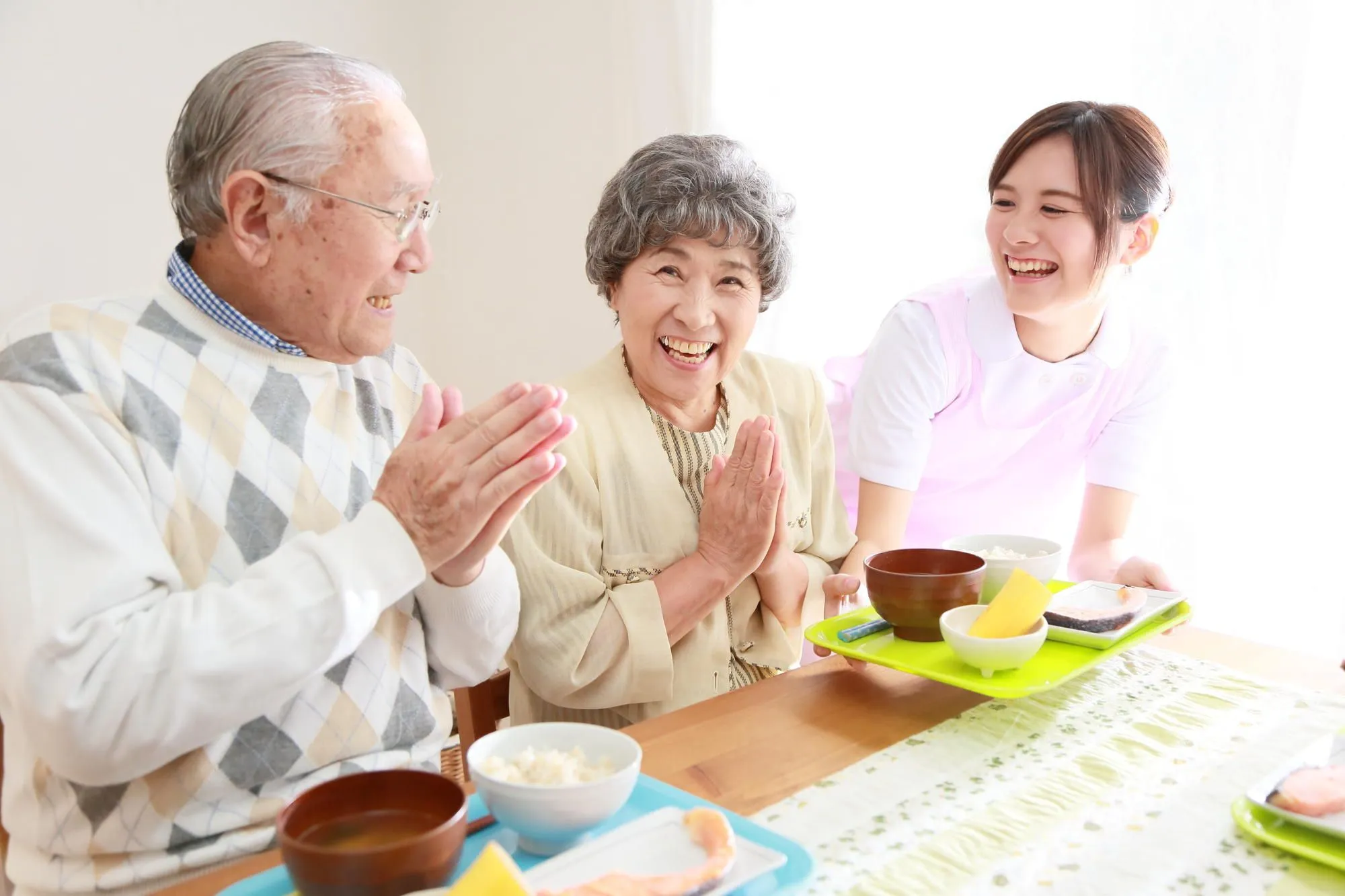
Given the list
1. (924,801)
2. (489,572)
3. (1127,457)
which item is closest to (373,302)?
(489,572)

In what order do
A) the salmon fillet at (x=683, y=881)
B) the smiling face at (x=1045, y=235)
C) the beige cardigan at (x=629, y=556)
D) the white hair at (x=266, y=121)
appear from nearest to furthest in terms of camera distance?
1. the salmon fillet at (x=683, y=881)
2. the white hair at (x=266, y=121)
3. the beige cardigan at (x=629, y=556)
4. the smiling face at (x=1045, y=235)

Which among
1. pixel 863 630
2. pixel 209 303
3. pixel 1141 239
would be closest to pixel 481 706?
pixel 863 630

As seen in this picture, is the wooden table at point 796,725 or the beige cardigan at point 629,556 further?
the beige cardigan at point 629,556

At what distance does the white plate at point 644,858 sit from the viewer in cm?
88

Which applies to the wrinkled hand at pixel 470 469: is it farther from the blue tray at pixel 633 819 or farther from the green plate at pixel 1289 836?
the green plate at pixel 1289 836

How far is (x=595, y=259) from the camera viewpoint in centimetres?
179

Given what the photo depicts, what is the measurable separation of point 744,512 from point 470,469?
24.7 inches

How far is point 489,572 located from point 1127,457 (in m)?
1.45

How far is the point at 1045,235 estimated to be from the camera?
209 cm

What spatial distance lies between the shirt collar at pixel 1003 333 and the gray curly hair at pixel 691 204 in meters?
0.63

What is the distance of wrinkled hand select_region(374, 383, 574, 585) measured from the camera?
109cm

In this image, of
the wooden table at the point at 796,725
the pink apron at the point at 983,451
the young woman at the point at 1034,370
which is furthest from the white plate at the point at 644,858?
the pink apron at the point at 983,451

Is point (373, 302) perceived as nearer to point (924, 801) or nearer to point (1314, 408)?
point (924, 801)

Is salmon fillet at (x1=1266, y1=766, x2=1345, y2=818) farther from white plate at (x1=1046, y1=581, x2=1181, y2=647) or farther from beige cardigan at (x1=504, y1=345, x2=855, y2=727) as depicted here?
beige cardigan at (x1=504, y1=345, x2=855, y2=727)
